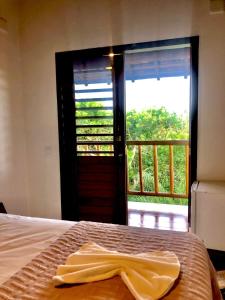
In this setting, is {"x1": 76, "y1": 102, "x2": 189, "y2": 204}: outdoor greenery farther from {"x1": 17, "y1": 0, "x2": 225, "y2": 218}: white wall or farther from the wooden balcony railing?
{"x1": 17, "y1": 0, "x2": 225, "y2": 218}: white wall

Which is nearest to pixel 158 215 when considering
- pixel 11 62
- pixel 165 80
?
pixel 165 80

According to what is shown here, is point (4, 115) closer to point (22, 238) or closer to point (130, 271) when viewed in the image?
point (22, 238)

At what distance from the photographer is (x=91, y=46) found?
3.02 m

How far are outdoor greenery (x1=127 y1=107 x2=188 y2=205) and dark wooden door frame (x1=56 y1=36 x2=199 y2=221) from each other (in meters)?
1.54

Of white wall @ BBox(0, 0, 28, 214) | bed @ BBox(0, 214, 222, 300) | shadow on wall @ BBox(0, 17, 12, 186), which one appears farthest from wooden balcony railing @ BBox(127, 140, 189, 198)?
bed @ BBox(0, 214, 222, 300)

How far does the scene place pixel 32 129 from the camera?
11.0 feet

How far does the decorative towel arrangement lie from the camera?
1.03 metres

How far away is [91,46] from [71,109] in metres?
0.75

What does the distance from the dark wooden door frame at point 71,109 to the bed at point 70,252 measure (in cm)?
139

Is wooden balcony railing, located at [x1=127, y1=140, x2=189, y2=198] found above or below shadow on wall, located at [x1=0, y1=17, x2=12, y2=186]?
below

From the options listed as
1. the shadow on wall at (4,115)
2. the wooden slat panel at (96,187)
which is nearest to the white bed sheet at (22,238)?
the shadow on wall at (4,115)

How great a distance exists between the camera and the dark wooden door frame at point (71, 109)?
2.72 m

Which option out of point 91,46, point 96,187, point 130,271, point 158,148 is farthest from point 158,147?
point 130,271

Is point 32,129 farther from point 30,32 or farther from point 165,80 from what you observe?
point 165,80
